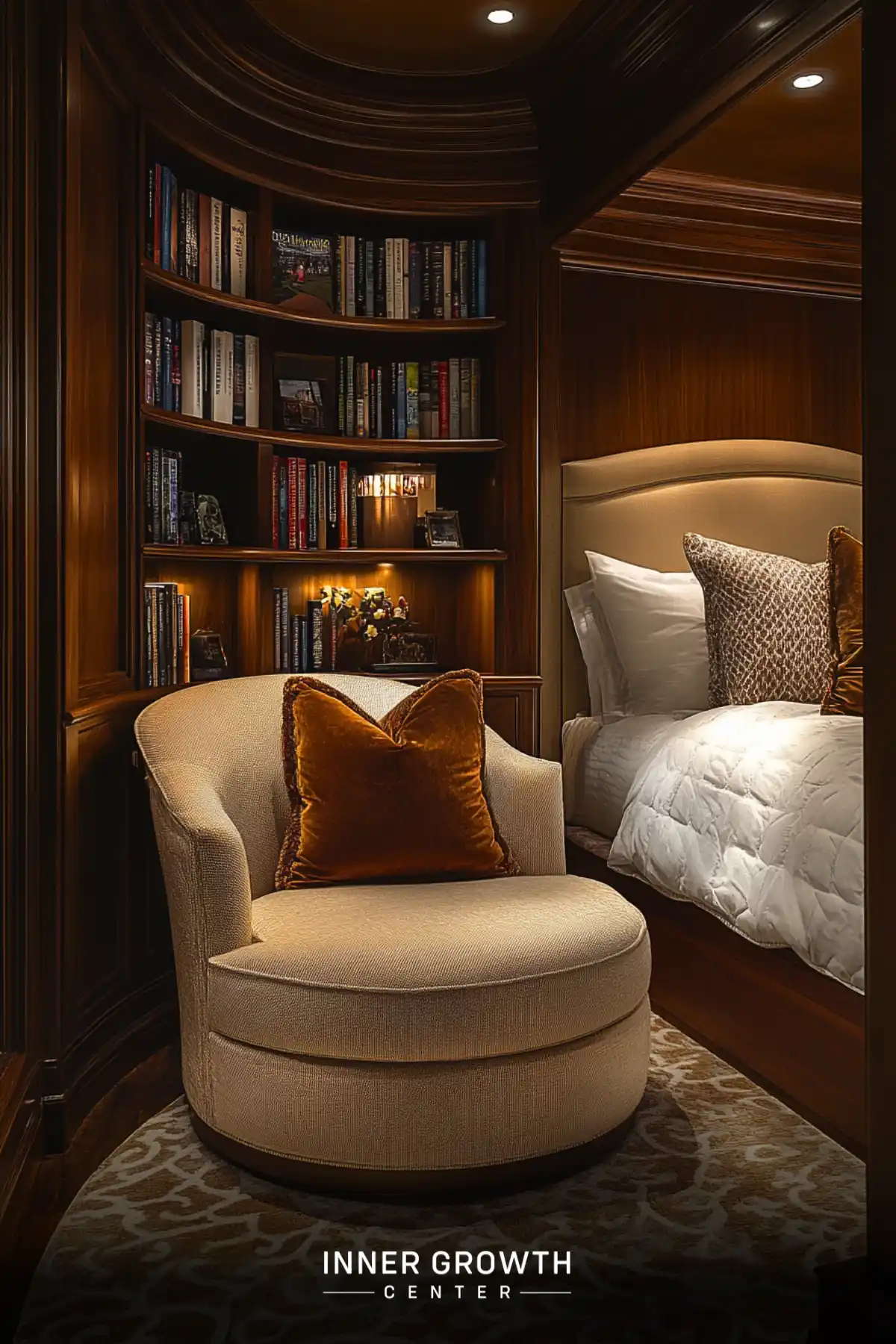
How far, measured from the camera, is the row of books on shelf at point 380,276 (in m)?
3.33

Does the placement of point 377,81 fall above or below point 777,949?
above

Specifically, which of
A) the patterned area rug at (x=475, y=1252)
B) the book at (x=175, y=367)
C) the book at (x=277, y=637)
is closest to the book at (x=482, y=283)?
the book at (x=175, y=367)

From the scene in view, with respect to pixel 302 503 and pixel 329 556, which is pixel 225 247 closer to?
pixel 302 503

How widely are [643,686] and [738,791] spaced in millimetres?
955

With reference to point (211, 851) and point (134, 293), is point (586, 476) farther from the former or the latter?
point (211, 851)

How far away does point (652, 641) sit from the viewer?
3566mm

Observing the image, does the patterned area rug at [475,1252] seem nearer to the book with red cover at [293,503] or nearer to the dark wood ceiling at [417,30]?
the book with red cover at [293,503]

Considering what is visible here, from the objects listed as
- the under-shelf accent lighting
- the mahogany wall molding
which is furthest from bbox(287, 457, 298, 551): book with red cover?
the under-shelf accent lighting

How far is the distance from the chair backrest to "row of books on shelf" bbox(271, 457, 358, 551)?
76cm

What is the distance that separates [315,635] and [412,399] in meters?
0.78

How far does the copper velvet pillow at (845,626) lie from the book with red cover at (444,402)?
49.5 inches

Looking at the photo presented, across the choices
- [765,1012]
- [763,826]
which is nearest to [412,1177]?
[765,1012]

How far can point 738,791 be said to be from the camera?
2.65m

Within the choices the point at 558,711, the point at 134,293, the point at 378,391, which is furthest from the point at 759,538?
the point at 134,293
